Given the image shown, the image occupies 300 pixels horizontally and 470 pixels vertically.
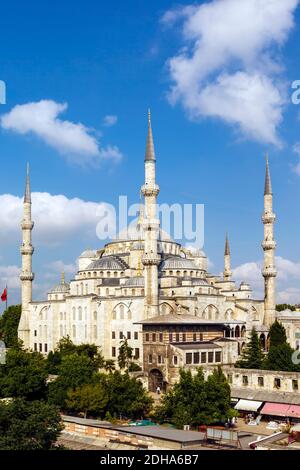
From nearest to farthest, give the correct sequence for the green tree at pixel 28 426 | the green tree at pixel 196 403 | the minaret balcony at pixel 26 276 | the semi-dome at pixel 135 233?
the green tree at pixel 28 426, the green tree at pixel 196 403, the minaret balcony at pixel 26 276, the semi-dome at pixel 135 233

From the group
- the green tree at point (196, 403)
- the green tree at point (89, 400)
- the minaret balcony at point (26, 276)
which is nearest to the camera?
the green tree at point (196, 403)

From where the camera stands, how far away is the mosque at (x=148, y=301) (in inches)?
1325

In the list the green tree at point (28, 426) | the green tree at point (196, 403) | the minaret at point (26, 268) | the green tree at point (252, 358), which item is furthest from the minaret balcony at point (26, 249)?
the green tree at point (28, 426)

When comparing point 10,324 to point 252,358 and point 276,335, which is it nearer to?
point 276,335

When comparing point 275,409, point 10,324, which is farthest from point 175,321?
point 10,324

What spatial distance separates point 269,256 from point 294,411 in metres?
16.4

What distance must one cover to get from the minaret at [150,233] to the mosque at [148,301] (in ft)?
0.18

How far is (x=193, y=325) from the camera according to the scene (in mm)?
32656

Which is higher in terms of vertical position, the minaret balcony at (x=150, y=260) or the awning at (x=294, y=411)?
the minaret balcony at (x=150, y=260)

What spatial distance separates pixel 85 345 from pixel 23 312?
10.1 metres

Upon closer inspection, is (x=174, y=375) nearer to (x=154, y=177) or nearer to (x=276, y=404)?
(x=276, y=404)

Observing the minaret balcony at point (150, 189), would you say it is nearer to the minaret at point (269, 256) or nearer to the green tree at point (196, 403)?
→ the minaret at point (269, 256)
